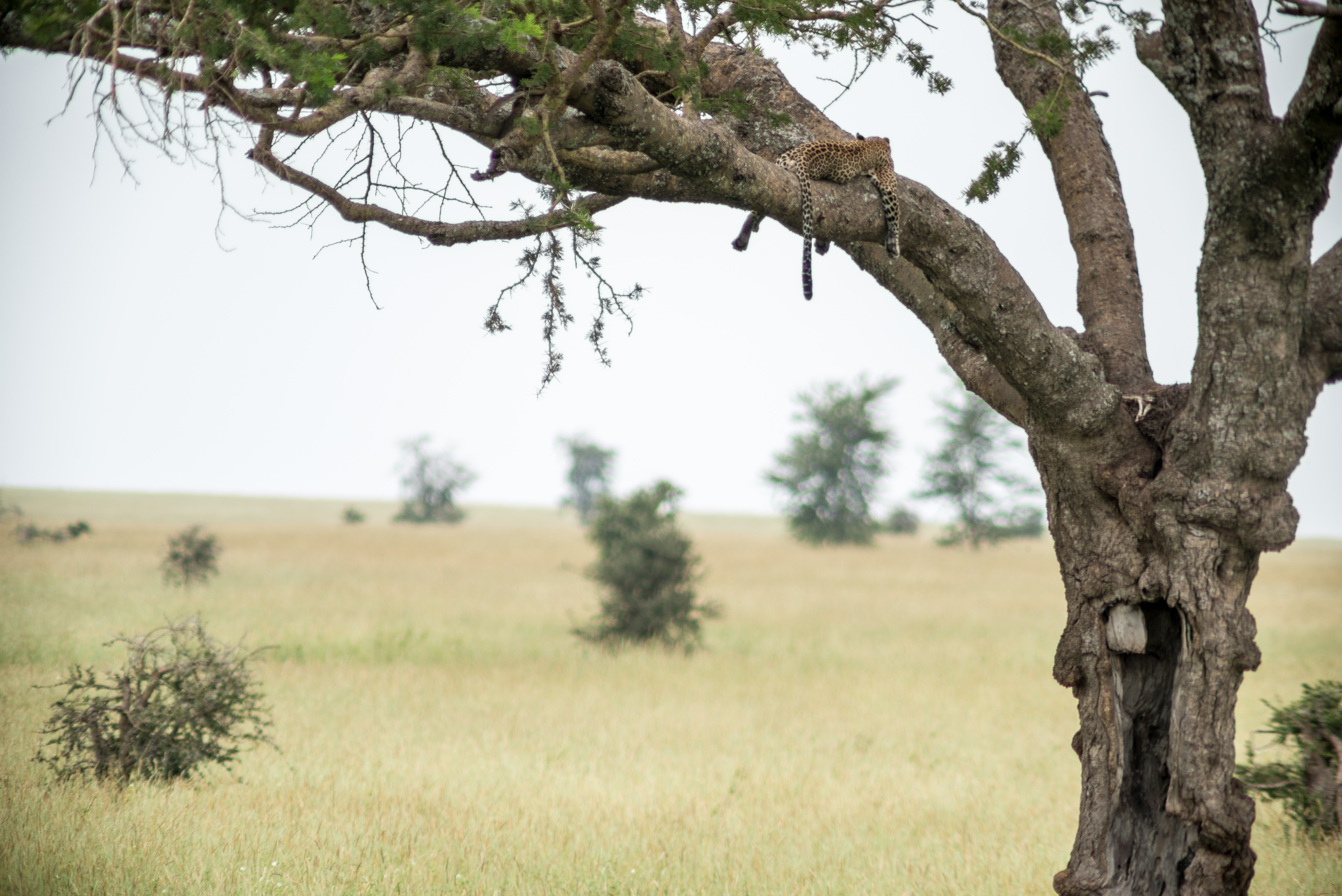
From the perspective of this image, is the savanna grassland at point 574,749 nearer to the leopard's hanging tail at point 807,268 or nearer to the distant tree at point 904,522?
the leopard's hanging tail at point 807,268

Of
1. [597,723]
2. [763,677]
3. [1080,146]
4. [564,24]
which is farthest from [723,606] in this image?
[564,24]

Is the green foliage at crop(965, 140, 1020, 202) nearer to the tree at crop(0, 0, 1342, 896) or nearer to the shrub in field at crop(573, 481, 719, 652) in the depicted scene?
the tree at crop(0, 0, 1342, 896)

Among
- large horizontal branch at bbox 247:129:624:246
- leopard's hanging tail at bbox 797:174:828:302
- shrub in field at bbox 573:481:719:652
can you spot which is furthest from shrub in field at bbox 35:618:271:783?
shrub in field at bbox 573:481:719:652

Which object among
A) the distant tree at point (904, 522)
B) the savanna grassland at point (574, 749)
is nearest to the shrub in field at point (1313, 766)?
the savanna grassland at point (574, 749)

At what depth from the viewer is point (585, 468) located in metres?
69.3

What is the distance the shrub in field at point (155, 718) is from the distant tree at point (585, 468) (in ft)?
201

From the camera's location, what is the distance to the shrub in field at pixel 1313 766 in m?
6.54

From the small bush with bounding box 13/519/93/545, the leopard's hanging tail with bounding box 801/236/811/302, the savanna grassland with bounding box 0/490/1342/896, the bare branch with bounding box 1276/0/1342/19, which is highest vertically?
the bare branch with bounding box 1276/0/1342/19

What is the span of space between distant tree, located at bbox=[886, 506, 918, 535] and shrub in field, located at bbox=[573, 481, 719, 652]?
39056 millimetres

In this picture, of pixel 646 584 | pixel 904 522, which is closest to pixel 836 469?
pixel 904 522

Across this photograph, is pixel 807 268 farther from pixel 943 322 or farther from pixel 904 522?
pixel 904 522

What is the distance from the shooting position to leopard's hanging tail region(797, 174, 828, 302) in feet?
15.5

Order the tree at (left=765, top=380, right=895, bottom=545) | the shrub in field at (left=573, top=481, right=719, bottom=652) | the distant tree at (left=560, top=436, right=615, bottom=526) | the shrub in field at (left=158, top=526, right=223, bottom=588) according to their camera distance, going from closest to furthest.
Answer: the shrub in field at (left=573, top=481, right=719, bottom=652) → the shrub in field at (left=158, top=526, right=223, bottom=588) → the tree at (left=765, top=380, right=895, bottom=545) → the distant tree at (left=560, top=436, right=615, bottom=526)

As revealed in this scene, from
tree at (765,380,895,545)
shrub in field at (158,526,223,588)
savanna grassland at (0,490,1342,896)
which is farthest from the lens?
tree at (765,380,895,545)
